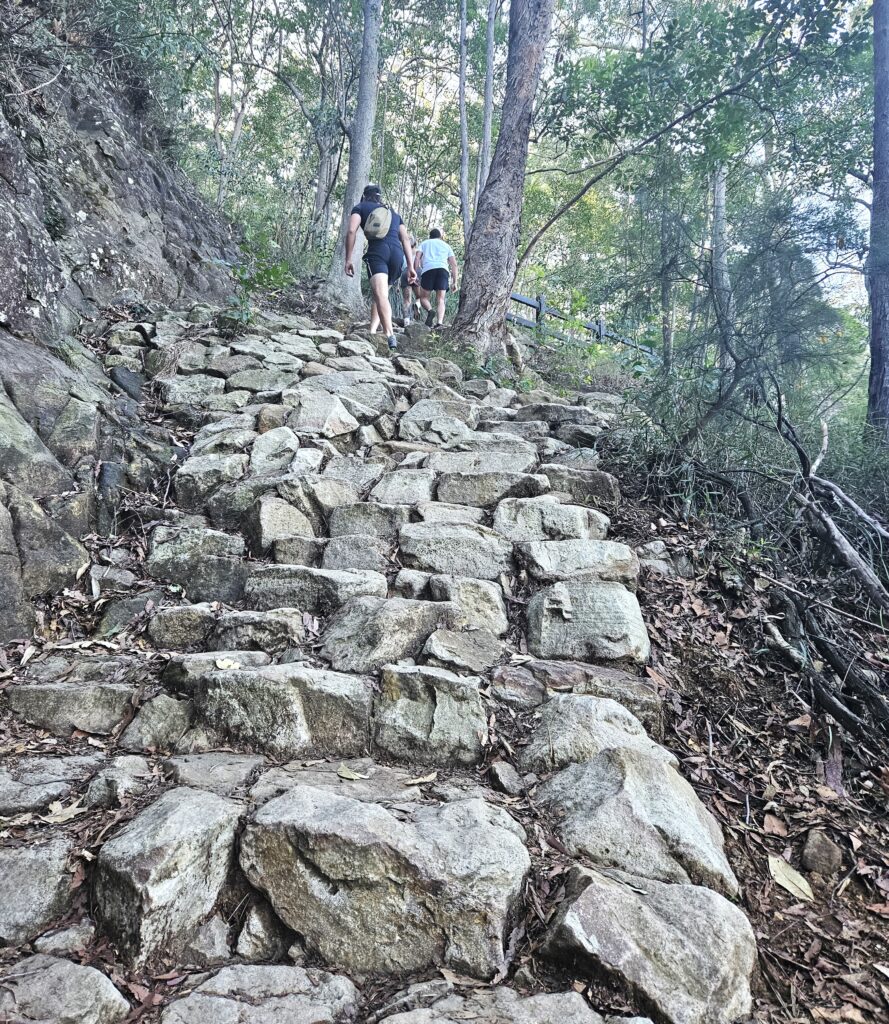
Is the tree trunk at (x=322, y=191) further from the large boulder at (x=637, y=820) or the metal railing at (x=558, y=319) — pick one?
the large boulder at (x=637, y=820)

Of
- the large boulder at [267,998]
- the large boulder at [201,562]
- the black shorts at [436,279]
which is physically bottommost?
the large boulder at [267,998]

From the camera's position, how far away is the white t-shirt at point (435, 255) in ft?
30.1

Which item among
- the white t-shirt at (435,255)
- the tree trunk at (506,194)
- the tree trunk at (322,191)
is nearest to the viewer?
the tree trunk at (506,194)

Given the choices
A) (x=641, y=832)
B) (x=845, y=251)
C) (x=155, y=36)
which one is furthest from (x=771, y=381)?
(x=155, y=36)

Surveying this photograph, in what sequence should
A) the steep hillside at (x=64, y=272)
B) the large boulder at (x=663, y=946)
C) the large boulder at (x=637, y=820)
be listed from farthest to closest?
the steep hillside at (x=64, y=272), the large boulder at (x=637, y=820), the large boulder at (x=663, y=946)

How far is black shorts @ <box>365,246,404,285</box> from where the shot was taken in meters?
7.57

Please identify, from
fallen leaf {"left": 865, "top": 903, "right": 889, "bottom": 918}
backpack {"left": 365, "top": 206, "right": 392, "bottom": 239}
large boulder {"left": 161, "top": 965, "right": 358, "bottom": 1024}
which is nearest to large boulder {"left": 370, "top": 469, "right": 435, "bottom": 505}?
large boulder {"left": 161, "top": 965, "right": 358, "bottom": 1024}

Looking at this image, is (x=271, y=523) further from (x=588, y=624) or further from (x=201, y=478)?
(x=588, y=624)

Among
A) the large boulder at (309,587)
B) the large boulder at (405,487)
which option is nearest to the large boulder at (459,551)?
the large boulder at (309,587)

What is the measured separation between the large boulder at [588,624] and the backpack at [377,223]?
18.8 ft

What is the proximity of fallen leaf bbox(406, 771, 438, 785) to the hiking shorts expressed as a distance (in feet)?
21.6

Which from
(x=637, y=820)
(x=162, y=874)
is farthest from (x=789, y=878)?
(x=162, y=874)

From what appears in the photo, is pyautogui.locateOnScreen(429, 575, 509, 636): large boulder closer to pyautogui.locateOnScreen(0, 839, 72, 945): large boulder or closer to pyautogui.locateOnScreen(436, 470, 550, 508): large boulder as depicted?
pyautogui.locateOnScreen(436, 470, 550, 508): large boulder

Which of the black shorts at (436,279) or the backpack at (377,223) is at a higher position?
the backpack at (377,223)
